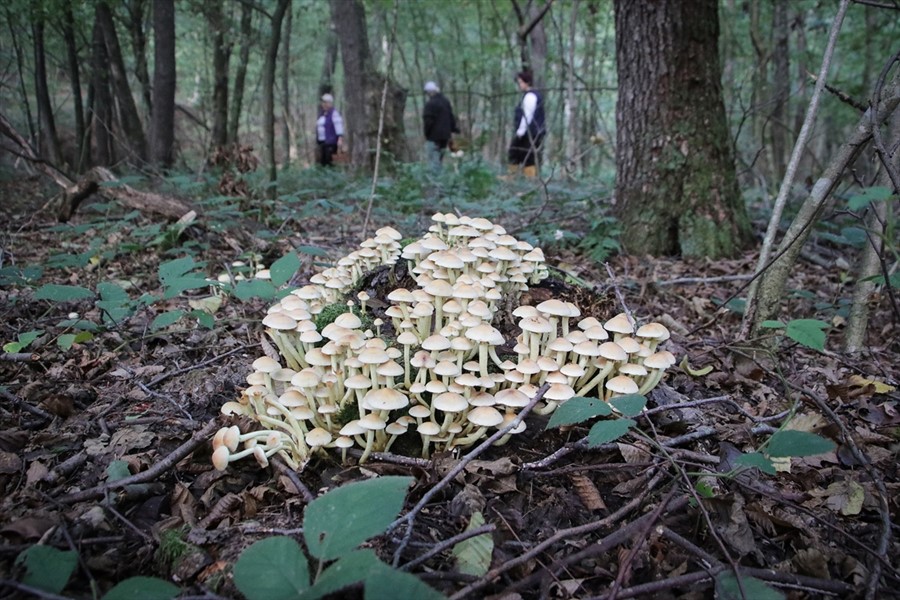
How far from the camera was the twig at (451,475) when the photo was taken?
182cm

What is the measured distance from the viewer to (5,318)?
3.71 meters

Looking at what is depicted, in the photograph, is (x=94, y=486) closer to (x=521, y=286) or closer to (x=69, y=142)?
(x=521, y=286)

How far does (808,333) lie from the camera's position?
2262 mm

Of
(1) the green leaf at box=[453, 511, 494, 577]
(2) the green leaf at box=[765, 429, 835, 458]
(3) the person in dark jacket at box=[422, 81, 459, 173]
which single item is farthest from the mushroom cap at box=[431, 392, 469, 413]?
(3) the person in dark jacket at box=[422, 81, 459, 173]

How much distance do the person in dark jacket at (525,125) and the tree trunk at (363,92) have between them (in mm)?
2888

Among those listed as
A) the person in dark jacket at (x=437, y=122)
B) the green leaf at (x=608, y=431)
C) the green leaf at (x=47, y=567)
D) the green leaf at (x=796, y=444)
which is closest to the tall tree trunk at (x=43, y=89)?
the person in dark jacket at (x=437, y=122)

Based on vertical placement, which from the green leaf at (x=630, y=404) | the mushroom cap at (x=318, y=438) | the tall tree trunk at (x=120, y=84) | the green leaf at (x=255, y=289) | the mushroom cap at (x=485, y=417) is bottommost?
the mushroom cap at (x=318, y=438)

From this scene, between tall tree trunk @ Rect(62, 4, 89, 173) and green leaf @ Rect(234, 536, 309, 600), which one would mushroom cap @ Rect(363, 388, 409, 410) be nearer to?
green leaf @ Rect(234, 536, 309, 600)

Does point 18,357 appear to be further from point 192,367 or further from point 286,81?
point 286,81

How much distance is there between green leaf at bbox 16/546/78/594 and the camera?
1.45m

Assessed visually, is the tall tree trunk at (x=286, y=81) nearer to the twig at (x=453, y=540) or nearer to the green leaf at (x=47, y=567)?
the green leaf at (x=47, y=567)


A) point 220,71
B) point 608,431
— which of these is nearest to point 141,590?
point 608,431

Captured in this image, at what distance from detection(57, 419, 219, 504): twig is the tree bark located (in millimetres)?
3178

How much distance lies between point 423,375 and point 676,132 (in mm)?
4516
